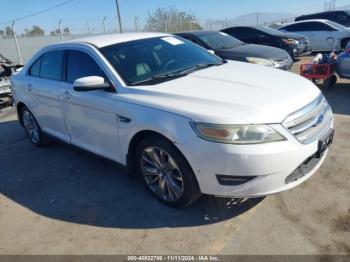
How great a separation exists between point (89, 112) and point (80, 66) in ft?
2.09

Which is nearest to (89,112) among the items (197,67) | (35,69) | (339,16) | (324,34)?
(197,67)

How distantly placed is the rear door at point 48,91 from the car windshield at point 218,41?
16.4ft

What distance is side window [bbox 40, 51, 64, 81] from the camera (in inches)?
182

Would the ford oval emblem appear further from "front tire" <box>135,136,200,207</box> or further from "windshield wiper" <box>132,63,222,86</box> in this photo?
"windshield wiper" <box>132,63,222,86</box>

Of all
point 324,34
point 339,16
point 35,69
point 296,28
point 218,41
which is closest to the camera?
point 35,69

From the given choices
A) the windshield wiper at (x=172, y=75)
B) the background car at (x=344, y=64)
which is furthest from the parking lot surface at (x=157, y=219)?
the background car at (x=344, y=64)

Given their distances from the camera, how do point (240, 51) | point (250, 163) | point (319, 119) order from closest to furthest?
point (250, 163) < point (319, 119) < point (240, 51)

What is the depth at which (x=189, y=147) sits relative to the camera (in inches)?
117

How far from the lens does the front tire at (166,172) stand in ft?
10.3

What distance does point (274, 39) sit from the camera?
40.0 ft

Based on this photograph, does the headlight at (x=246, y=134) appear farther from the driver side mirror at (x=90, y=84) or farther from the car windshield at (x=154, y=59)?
the driver side mirror at (x=90, y=84)

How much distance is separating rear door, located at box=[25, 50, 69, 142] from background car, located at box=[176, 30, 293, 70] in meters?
4.78

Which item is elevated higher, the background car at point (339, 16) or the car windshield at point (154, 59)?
the car windshield at point (154, 59)

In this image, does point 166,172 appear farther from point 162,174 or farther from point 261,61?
point 261,61
